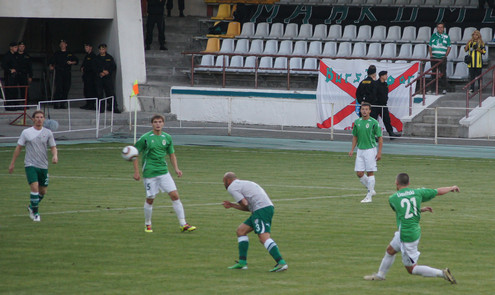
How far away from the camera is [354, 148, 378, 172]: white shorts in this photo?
18188 mm

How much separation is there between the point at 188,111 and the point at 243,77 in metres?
3.10

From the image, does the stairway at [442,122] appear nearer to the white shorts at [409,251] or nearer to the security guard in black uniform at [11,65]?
the security guard in black uniform at [11,65]

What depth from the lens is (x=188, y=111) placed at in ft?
111

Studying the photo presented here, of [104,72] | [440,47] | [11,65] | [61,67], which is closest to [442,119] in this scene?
[440,47]

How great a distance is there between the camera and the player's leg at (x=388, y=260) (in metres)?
10.9

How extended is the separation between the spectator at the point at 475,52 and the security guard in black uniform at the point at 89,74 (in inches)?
530

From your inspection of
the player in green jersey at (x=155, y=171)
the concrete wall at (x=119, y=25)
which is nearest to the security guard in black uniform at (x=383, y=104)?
the concrete wall at (x=119, y=25)

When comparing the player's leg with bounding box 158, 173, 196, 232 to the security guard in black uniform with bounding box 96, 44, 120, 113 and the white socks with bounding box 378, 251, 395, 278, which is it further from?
the security guard in black uniform with bounding box 96, 44, 120, 113

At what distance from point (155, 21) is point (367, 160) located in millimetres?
20595

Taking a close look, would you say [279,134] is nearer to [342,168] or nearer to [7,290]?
[342,168]

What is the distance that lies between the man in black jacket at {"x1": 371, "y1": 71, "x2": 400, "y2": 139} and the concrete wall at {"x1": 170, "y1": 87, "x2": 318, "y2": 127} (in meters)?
3.26

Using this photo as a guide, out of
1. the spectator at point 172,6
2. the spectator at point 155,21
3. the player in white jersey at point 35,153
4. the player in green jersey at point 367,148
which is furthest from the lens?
the spectator at point 172,6

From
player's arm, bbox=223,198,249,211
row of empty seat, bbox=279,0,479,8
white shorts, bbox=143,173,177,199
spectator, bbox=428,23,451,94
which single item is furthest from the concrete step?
player's arm, bbox=223,198,249,211

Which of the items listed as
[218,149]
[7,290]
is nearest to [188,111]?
[218,149]
